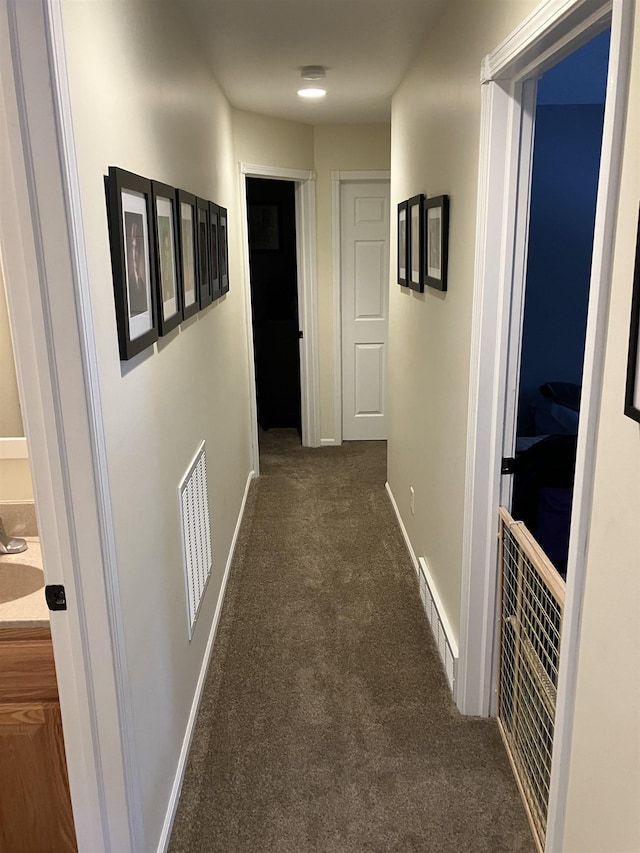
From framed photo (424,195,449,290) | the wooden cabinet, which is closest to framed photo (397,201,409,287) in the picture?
framed photo (424,195,449,290)

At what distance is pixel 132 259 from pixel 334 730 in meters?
1.69

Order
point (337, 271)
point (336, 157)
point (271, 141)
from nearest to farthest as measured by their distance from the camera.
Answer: point (271, 141), point (336, 157), point (337, 271)

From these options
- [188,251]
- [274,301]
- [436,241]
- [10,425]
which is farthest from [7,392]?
[274,301]

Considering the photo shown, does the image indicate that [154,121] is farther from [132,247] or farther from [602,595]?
[602,595]

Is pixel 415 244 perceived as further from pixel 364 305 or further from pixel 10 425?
pixel 364 305

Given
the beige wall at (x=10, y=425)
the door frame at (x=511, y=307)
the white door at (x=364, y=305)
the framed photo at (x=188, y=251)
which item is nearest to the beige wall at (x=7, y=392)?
the beige wall at (x=10, y=425)

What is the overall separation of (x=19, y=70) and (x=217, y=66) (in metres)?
2.20

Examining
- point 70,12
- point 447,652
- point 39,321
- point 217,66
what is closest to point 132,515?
point 39,321

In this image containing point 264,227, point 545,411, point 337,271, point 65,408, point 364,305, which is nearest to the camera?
point 65,408

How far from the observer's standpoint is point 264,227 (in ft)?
19.4

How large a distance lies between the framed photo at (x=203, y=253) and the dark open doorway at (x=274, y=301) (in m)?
2.80

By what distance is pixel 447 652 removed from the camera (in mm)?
2533

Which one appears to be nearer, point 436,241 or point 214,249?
point 436,241

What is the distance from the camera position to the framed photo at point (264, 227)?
19.2 ft
